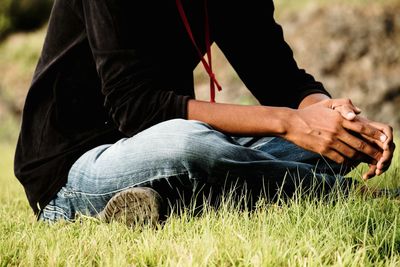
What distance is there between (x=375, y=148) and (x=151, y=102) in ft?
2.96

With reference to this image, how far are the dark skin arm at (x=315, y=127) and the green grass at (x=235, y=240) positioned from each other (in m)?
0.19

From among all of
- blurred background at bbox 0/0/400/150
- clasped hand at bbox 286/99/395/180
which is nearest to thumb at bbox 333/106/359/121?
clasped hand at bbox 286/99/395/180

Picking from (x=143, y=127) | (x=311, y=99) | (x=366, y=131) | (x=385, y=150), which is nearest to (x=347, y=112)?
(x=366, y=131)

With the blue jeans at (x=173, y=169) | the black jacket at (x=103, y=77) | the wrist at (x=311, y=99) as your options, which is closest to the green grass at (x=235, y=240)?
the blue jeans at (x=173, y=169)

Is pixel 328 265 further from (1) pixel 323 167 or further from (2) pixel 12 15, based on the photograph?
(2) pixel 12 15

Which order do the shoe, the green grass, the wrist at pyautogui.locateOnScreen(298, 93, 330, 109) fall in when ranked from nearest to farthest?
the green grass < the shoe < the wrist at pyautogui.locateOnScreen(298, 93, 330, 109)

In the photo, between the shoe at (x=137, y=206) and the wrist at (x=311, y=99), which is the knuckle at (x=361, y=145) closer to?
the wrist at (x=311, y=99)

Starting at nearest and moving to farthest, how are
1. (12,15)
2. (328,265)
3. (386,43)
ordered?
(328,265) < (386,43) < (12,15)

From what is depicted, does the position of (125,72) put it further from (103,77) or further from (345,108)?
(345,108)

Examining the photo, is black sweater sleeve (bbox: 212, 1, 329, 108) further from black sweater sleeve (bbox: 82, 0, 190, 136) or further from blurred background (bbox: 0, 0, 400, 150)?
blurred background (bbox: 0, 0, 400, 150)

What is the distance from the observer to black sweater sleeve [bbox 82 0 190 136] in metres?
2.55

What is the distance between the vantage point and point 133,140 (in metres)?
2.51

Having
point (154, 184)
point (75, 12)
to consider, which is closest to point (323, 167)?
point (154, 184)

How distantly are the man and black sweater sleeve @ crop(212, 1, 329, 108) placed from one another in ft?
0.74
